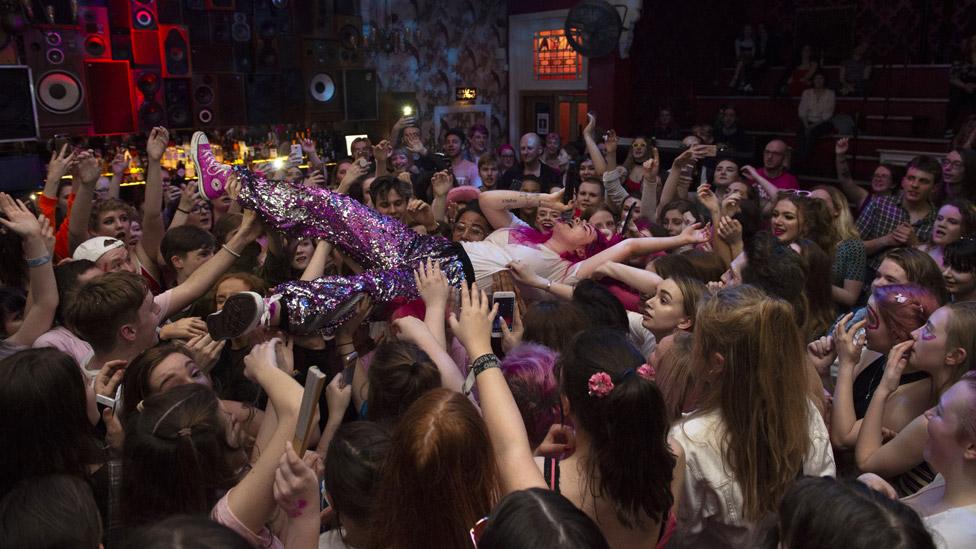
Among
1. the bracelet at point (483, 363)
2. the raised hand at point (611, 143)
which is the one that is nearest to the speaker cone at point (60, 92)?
the raised hand at point (611, 143)

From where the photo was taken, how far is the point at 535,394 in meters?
1.67

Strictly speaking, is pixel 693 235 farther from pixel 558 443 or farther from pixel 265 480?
Answer: pixel 265 480

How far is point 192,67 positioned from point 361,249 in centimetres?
601

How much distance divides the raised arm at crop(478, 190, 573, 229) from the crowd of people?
20cm

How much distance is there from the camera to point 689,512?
5.08 ft

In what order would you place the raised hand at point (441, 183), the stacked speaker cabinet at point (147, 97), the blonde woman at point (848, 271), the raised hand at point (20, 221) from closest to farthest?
the raised hand at point (20, 221), the blonde woman at point (848, 271), the raised hand at point (441, 183), the stacked speaker cabinet at point (147, 97)

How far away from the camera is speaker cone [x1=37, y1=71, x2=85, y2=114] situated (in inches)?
260

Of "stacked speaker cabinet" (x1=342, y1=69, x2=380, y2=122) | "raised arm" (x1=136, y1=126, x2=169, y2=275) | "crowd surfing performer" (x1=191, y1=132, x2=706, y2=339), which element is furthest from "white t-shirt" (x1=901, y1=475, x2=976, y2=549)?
"stacked speaker cabinet" (x1=342, y1=69, x2=380, y2=122)

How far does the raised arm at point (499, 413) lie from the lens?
4.24 ft

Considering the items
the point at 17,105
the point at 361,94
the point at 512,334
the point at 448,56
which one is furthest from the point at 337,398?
the point at 448,56

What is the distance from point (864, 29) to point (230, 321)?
29.6 feet

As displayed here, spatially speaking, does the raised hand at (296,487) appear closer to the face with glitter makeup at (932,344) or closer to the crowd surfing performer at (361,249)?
the crowd surfing performer at (361,249)

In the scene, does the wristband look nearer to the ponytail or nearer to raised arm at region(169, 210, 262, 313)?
raised arm at region(169, 210, 262, 313)

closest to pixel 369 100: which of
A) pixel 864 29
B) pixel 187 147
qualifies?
pixel 187 147
